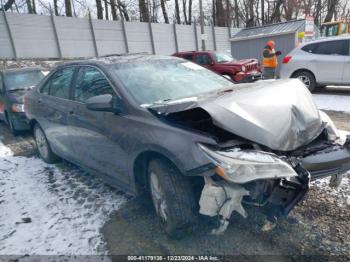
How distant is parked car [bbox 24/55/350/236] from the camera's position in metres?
2.30

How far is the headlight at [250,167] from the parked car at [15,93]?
238 inches

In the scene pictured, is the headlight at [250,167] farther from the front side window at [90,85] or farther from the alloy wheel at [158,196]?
the front side window at [90,85]

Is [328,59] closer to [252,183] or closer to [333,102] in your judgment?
[333,102]

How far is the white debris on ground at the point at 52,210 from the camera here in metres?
2.90

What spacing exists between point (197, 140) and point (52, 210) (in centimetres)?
213

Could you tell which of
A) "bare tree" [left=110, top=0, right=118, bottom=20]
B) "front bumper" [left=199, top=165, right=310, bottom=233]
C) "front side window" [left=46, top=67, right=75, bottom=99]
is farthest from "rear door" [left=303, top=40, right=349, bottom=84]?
"bare tree" [left=110, top=0, right=118, bottom=20]

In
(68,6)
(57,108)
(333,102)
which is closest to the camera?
(57,108)

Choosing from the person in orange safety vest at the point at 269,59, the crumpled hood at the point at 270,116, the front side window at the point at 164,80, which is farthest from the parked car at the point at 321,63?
the crumpled hood at the point at 270,116

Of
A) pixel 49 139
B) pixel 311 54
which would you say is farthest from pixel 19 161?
pixel 311 54

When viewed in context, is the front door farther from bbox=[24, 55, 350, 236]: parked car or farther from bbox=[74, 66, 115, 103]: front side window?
bbox=[74, 66, 115, 103]: front side window

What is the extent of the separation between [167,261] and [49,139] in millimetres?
3079

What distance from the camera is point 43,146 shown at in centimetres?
514

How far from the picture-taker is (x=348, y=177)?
3.67 metres

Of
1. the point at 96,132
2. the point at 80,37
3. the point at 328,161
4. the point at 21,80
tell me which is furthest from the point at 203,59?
the point at 80,37
